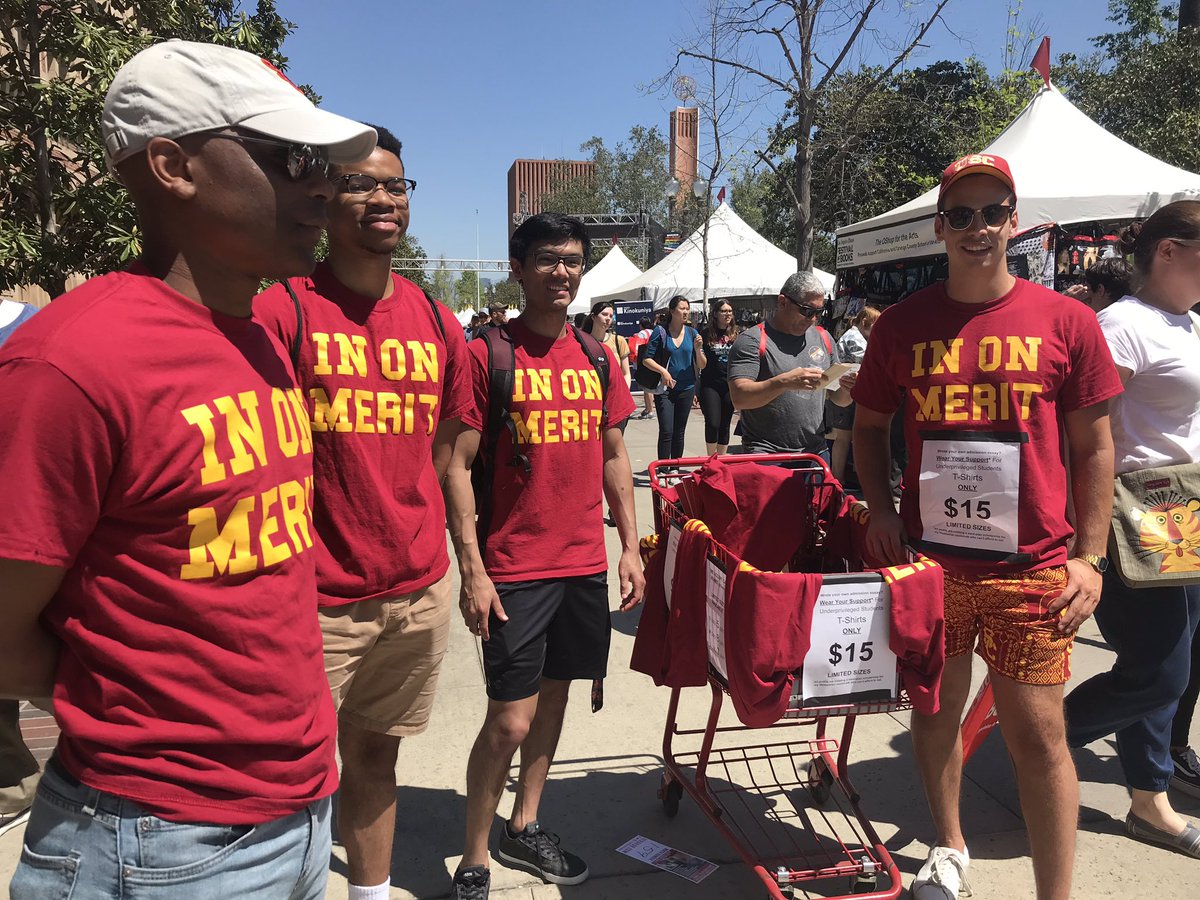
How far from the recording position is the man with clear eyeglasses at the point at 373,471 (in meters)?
2.31

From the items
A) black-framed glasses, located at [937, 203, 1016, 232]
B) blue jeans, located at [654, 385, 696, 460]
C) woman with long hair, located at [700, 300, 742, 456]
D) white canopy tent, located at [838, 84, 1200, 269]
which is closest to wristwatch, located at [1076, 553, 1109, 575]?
black-framed glasses, located at [937, 203, 1016, 232]

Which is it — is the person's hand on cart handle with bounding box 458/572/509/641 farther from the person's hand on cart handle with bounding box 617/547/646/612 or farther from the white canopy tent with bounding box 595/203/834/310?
the white canopy tent with bounding box 595/203/834/310

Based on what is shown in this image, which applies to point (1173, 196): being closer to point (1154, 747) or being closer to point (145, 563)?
point (1154, 747)

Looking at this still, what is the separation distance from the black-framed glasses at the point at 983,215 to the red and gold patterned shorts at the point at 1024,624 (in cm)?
107

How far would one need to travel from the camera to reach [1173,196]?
8906mm

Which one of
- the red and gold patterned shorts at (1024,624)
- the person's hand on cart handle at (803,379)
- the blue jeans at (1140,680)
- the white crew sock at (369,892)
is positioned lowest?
the white crew sock at (369,892)

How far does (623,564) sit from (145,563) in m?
2.05

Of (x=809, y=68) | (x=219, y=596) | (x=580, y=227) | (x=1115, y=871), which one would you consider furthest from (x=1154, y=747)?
(x=809, y=68)

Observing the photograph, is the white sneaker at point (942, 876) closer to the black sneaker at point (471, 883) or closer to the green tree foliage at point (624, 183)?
the black sneaker at point (471, 883)

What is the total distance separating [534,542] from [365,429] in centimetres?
83

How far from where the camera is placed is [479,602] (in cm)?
276

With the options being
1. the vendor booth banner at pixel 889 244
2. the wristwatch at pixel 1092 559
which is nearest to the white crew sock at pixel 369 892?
the wristwatch at pixel 1092 559

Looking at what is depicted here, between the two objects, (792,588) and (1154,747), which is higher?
(792,588)

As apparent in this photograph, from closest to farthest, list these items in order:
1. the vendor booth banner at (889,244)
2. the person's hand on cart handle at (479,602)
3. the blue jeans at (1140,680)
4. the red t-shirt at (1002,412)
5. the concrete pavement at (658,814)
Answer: the red t-shirt at (1002,412) → the person's hand on cart handle at (479,602) → the concrete pavement at (658,814) → the blue jeans at (1140,680) → the vendor booth banner at (889,244)
